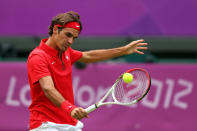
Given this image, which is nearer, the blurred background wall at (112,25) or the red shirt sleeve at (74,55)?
the red shirt sleeve at (74,55)

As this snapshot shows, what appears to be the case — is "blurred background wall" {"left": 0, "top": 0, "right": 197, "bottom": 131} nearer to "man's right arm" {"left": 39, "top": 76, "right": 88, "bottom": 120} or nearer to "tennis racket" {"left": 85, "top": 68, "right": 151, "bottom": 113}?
"tennis racket" {"left": 85, "top": 68, "right": 151, "bottom": 113}

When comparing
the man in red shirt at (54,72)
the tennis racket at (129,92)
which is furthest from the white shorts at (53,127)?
the tennis racket at (129,92)

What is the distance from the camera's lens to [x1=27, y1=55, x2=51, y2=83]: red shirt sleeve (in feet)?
12.9

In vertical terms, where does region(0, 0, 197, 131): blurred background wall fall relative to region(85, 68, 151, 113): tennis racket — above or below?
above

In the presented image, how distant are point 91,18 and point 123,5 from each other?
0.77 metres

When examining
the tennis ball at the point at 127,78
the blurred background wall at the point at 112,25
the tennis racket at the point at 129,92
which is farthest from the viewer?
the blurred background wall at the point at 112,25

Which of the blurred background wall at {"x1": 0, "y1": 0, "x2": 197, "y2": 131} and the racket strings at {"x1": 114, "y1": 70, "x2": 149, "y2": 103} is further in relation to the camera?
the blurred background wall at {"x1": 0, "y1": 0, "x2": 197, "y2": 131}

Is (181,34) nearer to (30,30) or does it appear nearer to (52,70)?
(30,30)

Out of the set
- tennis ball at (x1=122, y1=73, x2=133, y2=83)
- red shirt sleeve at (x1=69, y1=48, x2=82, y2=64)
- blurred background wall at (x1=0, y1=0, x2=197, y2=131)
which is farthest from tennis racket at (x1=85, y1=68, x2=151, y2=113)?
blurred background wall at (x1=0, y1=0, x2=197, y2=131)

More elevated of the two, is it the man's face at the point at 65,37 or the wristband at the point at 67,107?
the man's face at the point at 65,37

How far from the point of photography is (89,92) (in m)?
7.72

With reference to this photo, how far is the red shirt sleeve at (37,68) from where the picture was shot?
3.93 meters

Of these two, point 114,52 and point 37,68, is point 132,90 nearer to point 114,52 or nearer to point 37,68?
point 114,52

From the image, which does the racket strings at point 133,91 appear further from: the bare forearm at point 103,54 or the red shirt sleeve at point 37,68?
the red shirt sleeve at point 37,68
